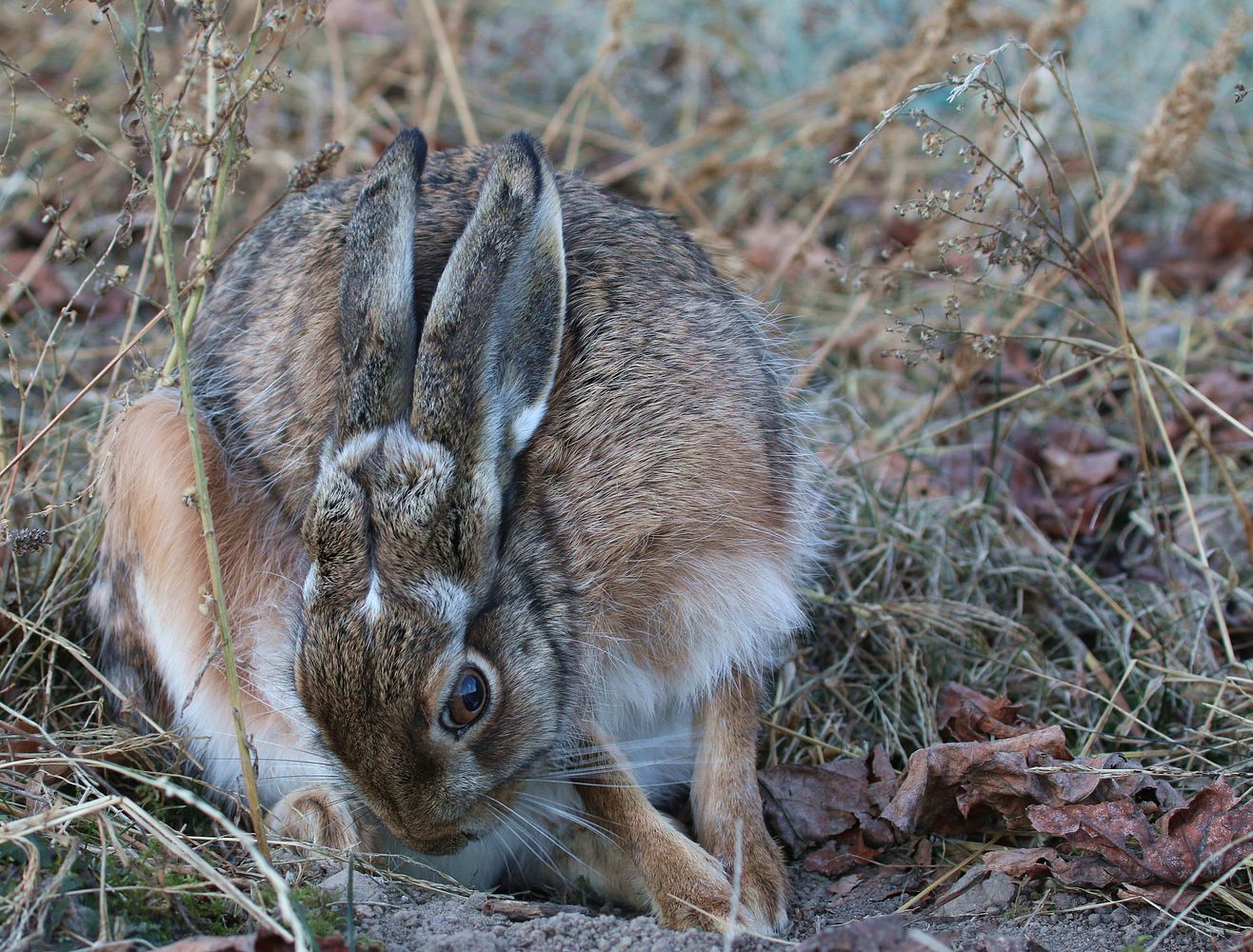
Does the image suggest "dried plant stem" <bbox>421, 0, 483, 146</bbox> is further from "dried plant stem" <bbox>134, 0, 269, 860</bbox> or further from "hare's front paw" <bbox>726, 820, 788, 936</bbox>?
"hare's front paw" <bbox>726, 820, 788, 936</bbox>

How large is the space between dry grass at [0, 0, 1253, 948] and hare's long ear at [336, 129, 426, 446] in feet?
1.38

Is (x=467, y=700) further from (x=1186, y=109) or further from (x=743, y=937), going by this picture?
(x=1186, y=109)

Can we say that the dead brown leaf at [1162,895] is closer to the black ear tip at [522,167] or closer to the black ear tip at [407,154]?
the black ear tip at [522,167]

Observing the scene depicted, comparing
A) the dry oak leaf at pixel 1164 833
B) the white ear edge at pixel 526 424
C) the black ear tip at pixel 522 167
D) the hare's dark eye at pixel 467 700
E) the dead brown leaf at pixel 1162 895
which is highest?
the black ear tip at pixel 522 167

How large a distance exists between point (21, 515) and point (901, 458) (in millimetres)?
3278

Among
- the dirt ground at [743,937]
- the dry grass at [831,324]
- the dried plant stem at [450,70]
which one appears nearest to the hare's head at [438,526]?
the dirt ground at [743,937]

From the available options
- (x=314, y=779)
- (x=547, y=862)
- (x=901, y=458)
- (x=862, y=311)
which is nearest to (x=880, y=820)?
(x=547, y=862)

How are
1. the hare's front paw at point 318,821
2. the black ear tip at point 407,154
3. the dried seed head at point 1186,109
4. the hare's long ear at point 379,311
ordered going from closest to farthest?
the hare's long ear at point 379,311 < the black ear tip at point 407,154 < the hare's front paw at point 318,821 < the dried seed head at point 1186,109

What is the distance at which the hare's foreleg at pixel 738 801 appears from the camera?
11.2 ft

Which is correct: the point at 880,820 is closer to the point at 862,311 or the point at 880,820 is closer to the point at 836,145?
the point at 862,311

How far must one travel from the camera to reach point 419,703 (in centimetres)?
293

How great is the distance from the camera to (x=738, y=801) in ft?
11.9

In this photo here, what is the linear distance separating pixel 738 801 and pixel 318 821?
1.14m

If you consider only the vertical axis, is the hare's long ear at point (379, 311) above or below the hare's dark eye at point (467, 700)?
above
